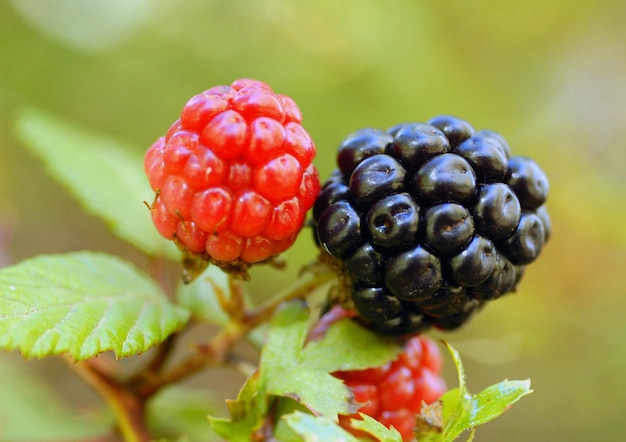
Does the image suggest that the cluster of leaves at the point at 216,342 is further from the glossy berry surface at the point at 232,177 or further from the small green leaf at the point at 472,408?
the glossy berry surface at the point at 232,177

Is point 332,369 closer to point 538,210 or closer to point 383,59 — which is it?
point 538,210

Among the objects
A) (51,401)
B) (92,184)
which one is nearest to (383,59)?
(92,184)

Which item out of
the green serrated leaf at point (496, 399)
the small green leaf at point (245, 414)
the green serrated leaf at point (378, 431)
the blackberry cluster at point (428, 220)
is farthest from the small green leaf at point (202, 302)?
the green serrated leaf at point (496, 399)

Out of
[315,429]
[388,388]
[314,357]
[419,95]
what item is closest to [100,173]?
[314,357]

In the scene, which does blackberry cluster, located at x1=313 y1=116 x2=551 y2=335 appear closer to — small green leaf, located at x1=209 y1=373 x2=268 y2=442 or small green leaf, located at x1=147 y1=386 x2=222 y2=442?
small green leaf, located at x1=209 y1=373 x2=268 y2=442


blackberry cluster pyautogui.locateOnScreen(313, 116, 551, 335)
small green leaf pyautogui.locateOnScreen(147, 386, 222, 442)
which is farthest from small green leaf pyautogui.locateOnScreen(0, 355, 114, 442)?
blackberry cluster pyautogui.locateOnScreen(313, 116, 551, 335)

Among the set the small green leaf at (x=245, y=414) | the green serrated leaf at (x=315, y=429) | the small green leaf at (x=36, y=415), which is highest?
the green serrated leaf at (x=315, y=429)
